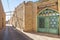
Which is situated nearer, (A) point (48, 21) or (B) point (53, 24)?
(B) point (53, 24)

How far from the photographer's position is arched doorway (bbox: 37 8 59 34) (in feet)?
54.8

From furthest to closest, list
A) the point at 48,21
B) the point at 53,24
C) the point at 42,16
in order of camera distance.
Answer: the point at 42,16
the point at 48,21
the point at 53,24

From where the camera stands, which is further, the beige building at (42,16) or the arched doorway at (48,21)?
the beige building at (42,16)

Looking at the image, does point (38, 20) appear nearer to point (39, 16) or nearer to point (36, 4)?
point (39, 16)

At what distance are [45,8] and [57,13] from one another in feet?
7.18

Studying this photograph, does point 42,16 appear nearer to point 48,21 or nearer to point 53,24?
point 48,21

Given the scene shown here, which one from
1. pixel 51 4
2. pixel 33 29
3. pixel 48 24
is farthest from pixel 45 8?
pixel 33 29

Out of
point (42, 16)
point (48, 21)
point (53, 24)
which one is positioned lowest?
point (53, 24)

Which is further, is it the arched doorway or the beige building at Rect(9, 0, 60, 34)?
the beige building at Rect(9, 0, 60, 34)

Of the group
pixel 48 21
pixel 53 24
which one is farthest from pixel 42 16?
pixel 53 24

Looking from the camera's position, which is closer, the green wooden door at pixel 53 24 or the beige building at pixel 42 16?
the green wooden door at pixel 53 24

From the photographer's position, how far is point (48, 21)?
58.8 feet

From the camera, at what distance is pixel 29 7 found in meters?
20.3

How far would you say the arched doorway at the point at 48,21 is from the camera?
16703 mm
